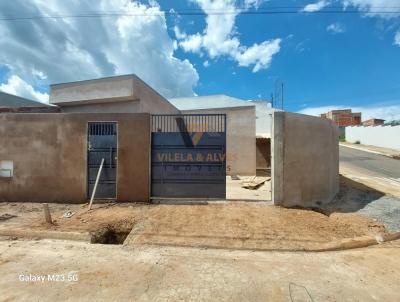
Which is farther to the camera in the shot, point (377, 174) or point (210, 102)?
point (210, 102)

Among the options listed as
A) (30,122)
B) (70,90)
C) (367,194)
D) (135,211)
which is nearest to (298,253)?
(135,211)

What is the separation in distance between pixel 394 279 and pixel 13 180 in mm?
10439

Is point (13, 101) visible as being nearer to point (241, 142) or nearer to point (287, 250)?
point (241, 142)

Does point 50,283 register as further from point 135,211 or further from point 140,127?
point 140,127

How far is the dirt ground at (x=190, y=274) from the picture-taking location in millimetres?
3453

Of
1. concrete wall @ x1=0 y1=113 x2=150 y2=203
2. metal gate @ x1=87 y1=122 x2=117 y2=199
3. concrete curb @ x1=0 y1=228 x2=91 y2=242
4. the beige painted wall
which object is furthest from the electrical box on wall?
the beige painted wall

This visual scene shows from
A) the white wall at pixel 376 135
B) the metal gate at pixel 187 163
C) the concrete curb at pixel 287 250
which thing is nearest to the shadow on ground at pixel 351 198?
the concrete curb at pixel 287 250

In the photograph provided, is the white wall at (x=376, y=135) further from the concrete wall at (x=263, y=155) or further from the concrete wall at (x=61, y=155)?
the concrete wall at (x=61, y=155)

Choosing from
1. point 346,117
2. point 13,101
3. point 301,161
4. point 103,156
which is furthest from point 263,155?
point 346,117

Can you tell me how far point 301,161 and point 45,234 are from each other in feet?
24.1

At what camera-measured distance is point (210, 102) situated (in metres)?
19.0

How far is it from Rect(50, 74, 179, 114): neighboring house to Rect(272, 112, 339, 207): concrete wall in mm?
7026

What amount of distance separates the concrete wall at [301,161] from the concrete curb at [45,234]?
5.31 metres

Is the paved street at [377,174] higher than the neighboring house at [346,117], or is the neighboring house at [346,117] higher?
the neighboring house at [346,117]
